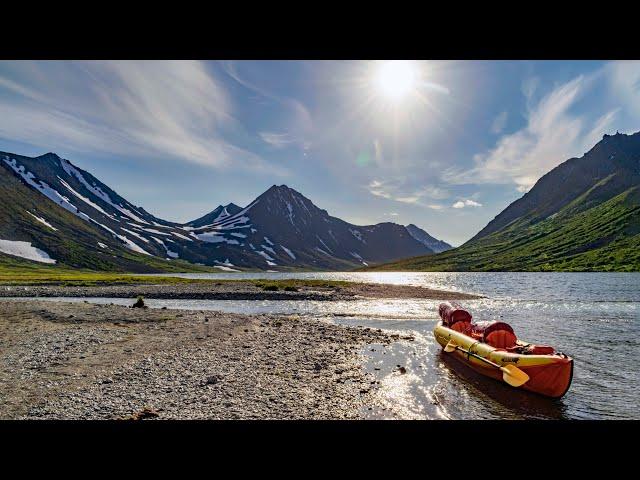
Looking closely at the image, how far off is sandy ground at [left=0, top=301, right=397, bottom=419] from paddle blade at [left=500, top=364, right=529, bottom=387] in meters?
6.01

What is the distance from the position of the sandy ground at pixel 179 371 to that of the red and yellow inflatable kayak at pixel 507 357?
573 centimetres

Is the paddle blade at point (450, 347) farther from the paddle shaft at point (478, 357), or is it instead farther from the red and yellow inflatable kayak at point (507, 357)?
the paddle shaft at point (478, 357)

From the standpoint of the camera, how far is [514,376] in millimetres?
17219

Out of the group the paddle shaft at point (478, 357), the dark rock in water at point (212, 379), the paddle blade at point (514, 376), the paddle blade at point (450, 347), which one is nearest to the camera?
the paddle blade at point (514, 376)

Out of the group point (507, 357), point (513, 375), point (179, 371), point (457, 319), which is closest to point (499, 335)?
point (507, 357)

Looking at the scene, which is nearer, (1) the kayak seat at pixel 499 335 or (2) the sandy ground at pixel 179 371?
(2) the sandy ground at pixel 179 371

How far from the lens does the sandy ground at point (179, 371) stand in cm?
1384

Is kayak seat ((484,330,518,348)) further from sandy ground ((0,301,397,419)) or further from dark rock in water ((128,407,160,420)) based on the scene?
dark rock in water ((128,407,160,420))

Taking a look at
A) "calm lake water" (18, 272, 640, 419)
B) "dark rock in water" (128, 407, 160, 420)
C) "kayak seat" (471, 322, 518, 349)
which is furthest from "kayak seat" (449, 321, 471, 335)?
"dark rock in water" (128, 407, 160, 420)

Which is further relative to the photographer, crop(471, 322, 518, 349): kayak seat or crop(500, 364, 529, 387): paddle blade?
crop(471, 322, 518, 349): kayak seat

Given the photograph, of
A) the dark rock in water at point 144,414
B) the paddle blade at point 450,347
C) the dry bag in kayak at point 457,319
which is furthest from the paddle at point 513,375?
the dark rock in water at point 144,414

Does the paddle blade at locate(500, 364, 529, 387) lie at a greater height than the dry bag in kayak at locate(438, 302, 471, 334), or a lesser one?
lesser

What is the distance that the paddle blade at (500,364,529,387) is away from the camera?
1689cm

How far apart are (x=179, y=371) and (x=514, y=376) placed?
15.4 m
